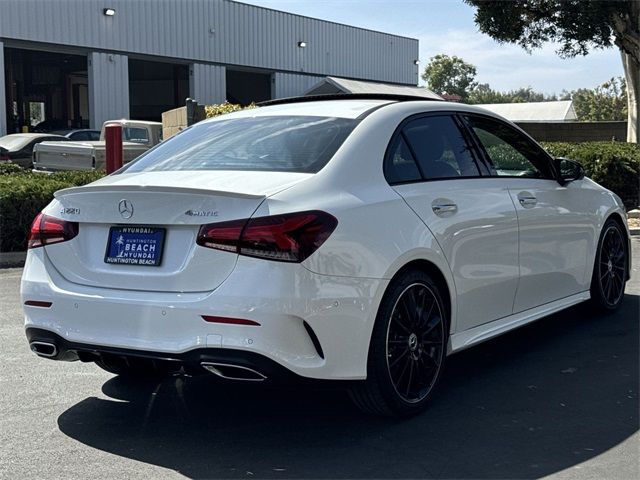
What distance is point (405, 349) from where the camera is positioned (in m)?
4.45

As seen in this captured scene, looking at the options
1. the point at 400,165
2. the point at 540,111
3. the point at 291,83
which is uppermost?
the point at 291,83

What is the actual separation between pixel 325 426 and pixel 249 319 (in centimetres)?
94

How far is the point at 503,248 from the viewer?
521cm

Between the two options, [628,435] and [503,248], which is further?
[503,248]

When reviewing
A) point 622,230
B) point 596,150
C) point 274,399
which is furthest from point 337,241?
point 596,150

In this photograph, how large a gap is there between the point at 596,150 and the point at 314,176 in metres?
10.9

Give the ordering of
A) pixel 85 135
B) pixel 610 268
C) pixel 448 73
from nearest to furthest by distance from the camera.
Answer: pixel 610 268, pixel 85 135, pixel 448 73

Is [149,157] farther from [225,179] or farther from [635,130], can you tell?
[635,130]

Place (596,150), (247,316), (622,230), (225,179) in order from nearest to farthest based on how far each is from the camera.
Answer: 1. (247,316)
2. (225,179)
3. (622,230)
4. (596,150)

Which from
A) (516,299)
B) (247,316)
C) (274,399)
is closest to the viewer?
(247,316)

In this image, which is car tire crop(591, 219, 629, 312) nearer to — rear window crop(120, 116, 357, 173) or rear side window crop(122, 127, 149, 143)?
rear window crop(120, 116, 357, 173)

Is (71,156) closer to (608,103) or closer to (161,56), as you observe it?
(161,56)

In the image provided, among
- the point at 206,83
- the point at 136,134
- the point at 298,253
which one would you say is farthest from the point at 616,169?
the point at 206,83

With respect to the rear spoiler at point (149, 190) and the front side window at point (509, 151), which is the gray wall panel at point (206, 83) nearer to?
the front side window at point (509, 151)
